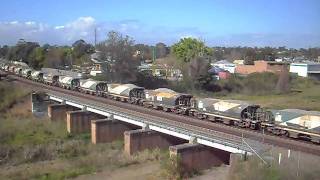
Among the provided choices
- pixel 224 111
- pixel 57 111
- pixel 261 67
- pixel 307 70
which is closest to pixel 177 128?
pixel 224 111

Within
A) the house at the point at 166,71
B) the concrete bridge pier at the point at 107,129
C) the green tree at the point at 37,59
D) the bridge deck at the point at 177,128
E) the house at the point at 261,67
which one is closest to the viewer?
the bridge deck at the point at 177,128

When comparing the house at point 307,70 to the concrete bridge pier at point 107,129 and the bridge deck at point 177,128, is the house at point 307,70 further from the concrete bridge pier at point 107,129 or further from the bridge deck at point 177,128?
the concrete bridge pier at point 107,129

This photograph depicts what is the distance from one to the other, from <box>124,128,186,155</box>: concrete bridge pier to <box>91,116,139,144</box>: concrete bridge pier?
17.8ft

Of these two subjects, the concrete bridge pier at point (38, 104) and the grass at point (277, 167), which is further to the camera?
the concrete bridge pier at point (38, 104)

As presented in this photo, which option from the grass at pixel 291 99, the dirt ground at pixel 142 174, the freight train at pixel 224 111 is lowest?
the dirt ground at pixel 142 174

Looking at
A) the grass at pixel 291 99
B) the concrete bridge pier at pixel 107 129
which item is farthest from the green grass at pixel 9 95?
the grass at pixel 291 99

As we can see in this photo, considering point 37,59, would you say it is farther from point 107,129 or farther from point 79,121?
point 107,129

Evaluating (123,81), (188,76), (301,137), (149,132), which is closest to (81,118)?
(149,132)

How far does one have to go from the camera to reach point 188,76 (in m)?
91.8

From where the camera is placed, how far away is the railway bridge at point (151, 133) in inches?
1261

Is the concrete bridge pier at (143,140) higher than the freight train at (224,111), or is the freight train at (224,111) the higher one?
the freight train at (224,111)

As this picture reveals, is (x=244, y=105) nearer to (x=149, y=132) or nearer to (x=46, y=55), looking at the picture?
(x=149, y=132)

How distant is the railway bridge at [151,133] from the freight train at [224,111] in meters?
4.13

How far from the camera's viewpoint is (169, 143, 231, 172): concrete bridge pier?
106 ft
